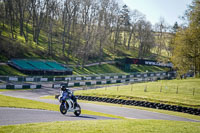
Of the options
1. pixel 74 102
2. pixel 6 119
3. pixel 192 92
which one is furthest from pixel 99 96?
pixel 6 119

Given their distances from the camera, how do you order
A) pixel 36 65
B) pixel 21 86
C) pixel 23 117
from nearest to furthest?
pixel 23 117
pixel 21 86
pixel 36 65

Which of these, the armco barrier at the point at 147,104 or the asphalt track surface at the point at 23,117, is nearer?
the asphalt track surface at the point at 23,117

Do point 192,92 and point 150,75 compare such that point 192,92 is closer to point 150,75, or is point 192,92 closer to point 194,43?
point 194,43

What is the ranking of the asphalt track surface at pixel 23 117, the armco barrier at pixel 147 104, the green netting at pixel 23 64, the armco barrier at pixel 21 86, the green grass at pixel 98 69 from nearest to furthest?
the asphalt track surface at pixel 23 117, the armco barrier at pixel 147 104, the armco barrier at pixel 21 86, the green netting at pixel 23 64, the green grass at pixel 98 69

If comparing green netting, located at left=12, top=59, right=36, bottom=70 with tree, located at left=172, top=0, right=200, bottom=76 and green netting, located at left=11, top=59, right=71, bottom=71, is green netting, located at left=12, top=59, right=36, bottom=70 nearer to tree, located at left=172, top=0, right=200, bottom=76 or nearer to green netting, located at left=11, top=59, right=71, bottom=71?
green netting, located at left=11, top=59, right=71, bottom=71

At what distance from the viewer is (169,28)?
340ft

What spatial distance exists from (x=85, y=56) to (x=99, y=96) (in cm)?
3463

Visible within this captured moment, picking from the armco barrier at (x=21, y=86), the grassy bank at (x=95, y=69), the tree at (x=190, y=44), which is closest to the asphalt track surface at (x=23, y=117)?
the armco barrier at (x=21, y=86)

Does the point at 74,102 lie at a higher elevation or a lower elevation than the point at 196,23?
lower

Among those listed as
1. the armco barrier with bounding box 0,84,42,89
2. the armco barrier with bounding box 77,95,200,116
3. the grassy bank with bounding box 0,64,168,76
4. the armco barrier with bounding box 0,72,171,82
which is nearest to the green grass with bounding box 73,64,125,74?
the grassy bank with bounding box 0,64,168,76

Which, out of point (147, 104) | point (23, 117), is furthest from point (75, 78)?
point (23, 117)

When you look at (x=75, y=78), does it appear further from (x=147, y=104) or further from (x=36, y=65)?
(x=147, y=104)

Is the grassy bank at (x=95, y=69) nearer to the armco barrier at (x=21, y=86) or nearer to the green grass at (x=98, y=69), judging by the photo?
the green grass at (x=98, y=69)

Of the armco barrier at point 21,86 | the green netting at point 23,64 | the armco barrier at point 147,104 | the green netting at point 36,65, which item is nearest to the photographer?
the armco barrier at point 147,104
